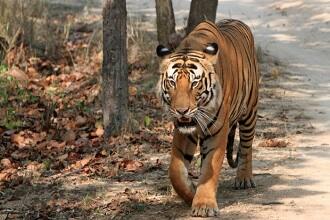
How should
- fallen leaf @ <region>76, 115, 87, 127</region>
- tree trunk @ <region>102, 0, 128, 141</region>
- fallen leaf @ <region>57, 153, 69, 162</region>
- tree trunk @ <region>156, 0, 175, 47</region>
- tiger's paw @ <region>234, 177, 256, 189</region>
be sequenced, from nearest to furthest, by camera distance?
tiger's paw @ <region>234, 177, 256, 189</region>, fallen leaf @ <region>57, 153, 69, 162</region>, tree trunk @ <region>102, 0, 128, 141</region>, fallen leaf @ <region>76, 115, 87, 127</region>, tree trunk @ <region>156, 0, 175, 47</region>

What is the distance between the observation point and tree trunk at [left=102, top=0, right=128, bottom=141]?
8664 mm

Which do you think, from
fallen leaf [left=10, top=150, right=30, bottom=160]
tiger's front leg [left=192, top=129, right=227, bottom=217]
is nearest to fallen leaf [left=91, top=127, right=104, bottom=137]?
fallen leaf [left=10, top=150, right=30, bottom=160]

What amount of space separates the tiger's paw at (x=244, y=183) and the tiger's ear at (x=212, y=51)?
1553mm

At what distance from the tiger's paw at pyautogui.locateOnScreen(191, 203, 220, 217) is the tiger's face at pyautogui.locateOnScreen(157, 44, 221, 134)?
1.99 ft

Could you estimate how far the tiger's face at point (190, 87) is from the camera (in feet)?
→ 18.5

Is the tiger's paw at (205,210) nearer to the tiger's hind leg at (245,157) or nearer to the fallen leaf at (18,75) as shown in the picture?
the tiger's hind leg at (245,157)

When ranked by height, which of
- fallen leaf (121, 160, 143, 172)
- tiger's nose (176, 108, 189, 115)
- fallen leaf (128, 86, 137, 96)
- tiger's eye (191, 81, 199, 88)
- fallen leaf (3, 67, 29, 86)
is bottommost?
fallen leaf (121, 160, 143, 172)

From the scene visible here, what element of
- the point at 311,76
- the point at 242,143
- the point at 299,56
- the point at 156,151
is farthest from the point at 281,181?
the point at 299,56

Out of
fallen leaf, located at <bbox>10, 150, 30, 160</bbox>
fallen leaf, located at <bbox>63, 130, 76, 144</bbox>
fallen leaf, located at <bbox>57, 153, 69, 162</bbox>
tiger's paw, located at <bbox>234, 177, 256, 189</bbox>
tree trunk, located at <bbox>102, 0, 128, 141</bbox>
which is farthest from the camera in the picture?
fallen leaf, located at <bbox>63, 130, 76, 144</bbox>

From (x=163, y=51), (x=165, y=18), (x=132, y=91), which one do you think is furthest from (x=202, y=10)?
(x=163, y=51)

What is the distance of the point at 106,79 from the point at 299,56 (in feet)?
26.2

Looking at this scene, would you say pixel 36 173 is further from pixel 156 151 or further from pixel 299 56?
pixel 299 56

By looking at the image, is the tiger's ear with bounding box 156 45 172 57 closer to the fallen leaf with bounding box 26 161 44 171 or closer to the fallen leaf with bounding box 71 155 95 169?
the fallen leaf with bounding box 71 155 95 169

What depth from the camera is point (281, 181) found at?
23.5ft
